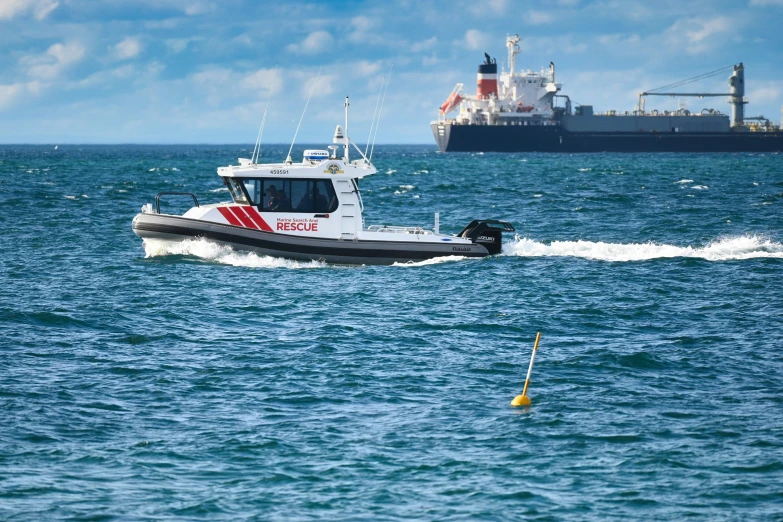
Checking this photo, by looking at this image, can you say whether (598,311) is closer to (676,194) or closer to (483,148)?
(676,194)

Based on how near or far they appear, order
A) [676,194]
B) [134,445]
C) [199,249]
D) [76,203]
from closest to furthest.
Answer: [134,445] → [199,249] → [76,203] → [676,194]

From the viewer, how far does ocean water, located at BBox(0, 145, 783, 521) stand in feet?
39.3

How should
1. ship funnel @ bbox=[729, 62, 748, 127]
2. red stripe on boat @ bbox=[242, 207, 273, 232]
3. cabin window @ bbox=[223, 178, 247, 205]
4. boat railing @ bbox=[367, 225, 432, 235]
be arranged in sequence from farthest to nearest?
ship funnel @ bbox=[729, 62, 748, 127], boat railing @ bbox=[367, 225, 432, 235], cabin window @ bbox=[223, 178, 247, 205], red stripe on boat @ bbox=[242, 207, 273, 232]

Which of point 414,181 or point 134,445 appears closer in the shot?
point 134,445

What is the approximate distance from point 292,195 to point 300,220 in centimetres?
75

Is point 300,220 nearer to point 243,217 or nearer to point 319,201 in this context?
point 319,201

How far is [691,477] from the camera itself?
489 inches

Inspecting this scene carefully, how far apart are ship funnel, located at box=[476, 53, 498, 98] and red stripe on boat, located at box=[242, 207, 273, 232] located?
135796 mm

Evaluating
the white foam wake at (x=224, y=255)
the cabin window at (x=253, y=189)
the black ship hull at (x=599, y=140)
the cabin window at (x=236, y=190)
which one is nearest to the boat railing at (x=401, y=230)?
the white foam wake at (x=224, y=255)

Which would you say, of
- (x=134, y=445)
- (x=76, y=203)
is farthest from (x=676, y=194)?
(x=134, y=445)

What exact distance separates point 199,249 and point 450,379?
13925 millimetres

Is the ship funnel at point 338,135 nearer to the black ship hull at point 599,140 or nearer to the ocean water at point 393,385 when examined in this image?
the ocean water at point 393,385

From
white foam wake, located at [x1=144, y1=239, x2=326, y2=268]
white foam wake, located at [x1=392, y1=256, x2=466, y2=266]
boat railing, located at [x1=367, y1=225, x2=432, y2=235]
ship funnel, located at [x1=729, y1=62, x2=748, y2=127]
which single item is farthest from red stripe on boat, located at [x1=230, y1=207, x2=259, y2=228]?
ship funnel, located at [x1=729, y1=62, x2=748, y2=127]

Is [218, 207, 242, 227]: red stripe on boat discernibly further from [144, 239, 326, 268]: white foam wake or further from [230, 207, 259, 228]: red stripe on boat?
[144, 239, 326, 268]: white foam wake
